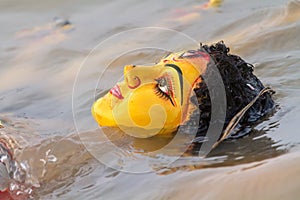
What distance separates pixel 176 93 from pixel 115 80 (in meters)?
1.33

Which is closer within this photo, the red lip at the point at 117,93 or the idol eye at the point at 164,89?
the idol eye at the point at 164,89

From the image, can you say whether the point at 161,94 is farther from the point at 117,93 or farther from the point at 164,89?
the point at 117,93

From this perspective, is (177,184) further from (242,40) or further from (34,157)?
(242,40)

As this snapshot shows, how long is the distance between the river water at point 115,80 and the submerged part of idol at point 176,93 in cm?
12

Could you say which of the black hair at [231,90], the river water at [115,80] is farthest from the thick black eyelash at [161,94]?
the river water at [115,80]

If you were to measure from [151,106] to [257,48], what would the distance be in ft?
5.77

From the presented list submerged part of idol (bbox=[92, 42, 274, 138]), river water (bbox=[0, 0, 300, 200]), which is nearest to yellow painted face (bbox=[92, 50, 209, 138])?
submerged part of idol (bbox=[92, 42, 274, 138])

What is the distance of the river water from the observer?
220 cm

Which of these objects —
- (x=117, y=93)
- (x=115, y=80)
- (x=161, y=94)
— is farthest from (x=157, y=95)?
(x=115, y=80)

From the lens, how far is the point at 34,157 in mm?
2695

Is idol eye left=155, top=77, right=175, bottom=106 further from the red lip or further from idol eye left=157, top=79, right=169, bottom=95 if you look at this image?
the red lip

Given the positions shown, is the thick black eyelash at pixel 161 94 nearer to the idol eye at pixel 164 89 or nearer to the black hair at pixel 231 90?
the idol eye at pixel 164 89

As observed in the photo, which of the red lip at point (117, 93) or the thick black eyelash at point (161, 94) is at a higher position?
the red lip at point (117, 93)

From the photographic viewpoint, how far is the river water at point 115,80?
2203 millimetres
